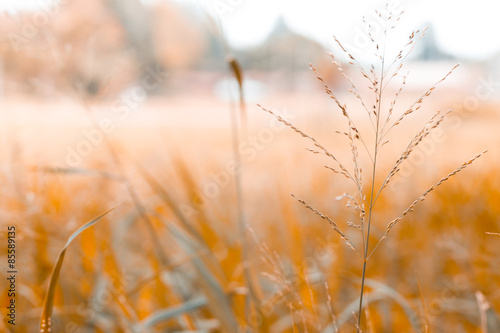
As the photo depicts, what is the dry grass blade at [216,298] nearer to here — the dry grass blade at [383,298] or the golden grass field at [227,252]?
the golden grass field at [227,252]

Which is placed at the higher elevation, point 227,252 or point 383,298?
point 227,252

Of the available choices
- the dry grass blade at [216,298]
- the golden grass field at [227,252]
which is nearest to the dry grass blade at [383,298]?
the golden grass field at [227,252]

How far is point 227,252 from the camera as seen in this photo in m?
1.23

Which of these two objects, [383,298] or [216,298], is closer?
[216,298]

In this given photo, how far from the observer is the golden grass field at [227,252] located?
2.91ft

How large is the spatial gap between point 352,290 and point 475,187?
2.85 ft

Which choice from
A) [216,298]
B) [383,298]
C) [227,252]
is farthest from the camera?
[227,252]

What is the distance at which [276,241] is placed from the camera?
1926mm

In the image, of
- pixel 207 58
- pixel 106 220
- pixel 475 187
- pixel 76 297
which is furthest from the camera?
pixel 207 58

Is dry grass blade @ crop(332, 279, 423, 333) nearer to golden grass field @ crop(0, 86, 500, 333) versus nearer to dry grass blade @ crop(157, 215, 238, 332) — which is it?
golden grass field @ crop(0, 86, 500, 333)

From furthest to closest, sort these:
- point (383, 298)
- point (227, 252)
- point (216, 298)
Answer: point (227, 252)
point (383, 298)
point (216, 298)

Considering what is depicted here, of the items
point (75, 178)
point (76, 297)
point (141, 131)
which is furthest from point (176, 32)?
point (76, 297)

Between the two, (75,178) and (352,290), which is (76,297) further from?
(75,178)

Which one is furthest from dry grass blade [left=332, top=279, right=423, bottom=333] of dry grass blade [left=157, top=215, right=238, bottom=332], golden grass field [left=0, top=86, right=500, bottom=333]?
dry grass blade [left=157, top=215, right=238, bottom=332]
